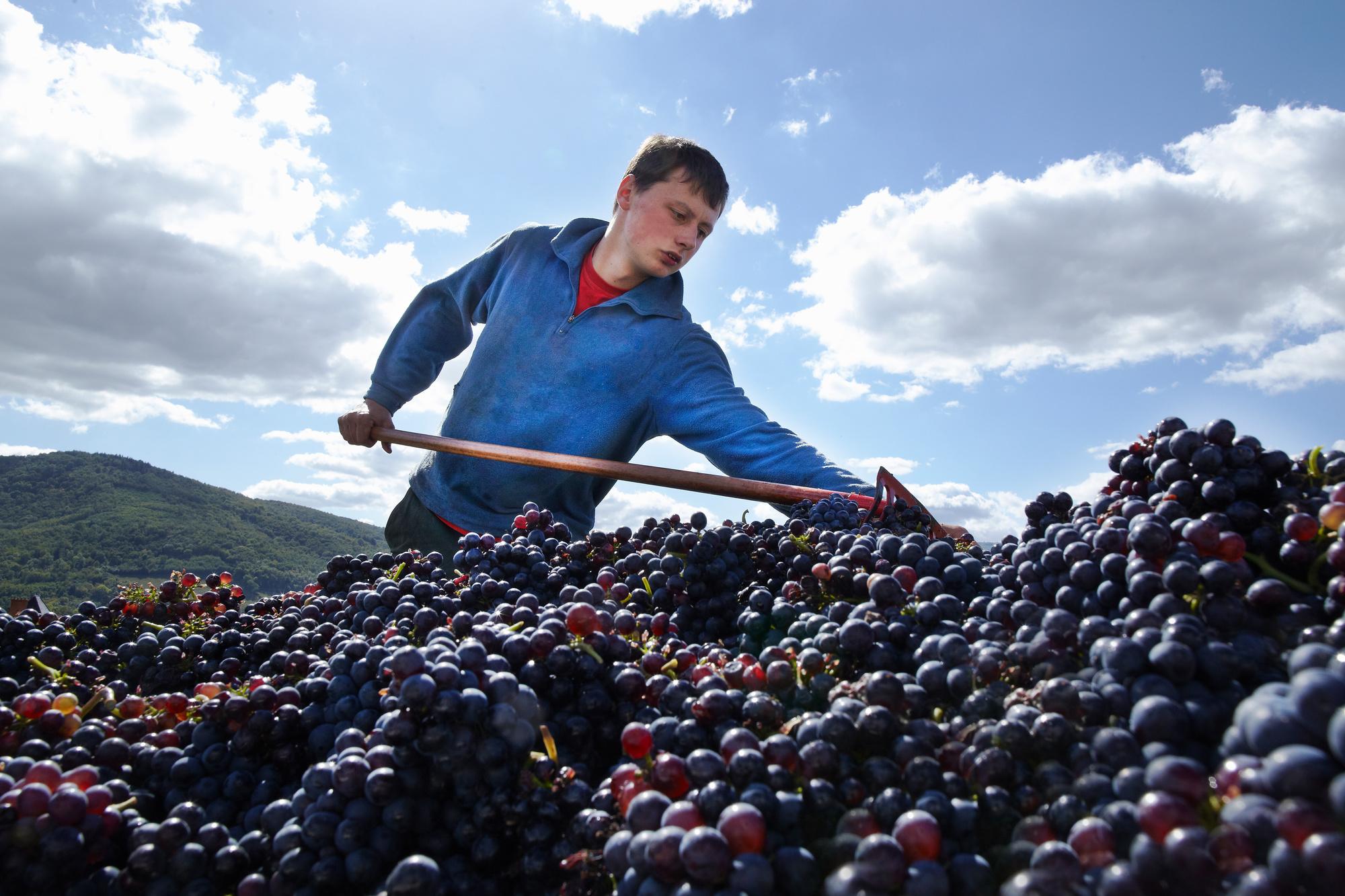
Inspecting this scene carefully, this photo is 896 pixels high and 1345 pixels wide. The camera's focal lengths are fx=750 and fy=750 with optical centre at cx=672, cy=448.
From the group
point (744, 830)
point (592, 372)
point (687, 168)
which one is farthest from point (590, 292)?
point (744, 830)

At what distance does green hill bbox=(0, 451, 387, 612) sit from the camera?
42438mm

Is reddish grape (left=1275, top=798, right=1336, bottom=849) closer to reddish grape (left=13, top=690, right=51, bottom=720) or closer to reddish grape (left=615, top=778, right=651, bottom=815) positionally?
reddish grape (left=615, top=778, right=651, bottom=815)

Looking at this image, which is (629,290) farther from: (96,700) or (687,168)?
(96,700)

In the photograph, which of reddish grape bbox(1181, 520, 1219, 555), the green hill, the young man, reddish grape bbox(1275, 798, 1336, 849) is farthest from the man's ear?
the green hill

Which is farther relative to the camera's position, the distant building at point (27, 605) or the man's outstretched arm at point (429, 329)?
the man's outstretched arm at point (429, 329)

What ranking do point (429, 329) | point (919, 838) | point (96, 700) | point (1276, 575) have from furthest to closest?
point (429, 329)
point (96, 700)
point (1276, 575)
point (919, 838)

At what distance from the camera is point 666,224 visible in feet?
12.2

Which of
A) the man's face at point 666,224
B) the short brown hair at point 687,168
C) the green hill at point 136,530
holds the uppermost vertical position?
the short brown hair at point 687,168

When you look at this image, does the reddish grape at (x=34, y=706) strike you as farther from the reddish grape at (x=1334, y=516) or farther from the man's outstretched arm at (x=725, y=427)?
the man's outstretched arm at (x=725, y=427)

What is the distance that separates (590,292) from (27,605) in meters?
2.65

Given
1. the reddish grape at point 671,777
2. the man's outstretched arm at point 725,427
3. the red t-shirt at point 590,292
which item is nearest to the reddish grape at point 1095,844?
the reddish grape at point 671,777

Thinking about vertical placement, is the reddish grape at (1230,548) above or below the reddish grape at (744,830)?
Answer: above

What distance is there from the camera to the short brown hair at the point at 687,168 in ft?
12.3

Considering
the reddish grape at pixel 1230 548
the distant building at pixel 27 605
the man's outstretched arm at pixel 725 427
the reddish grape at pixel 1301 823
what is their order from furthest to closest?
1. the man's outstretched arm at pixel 725 427
2. the distant building at pixel 27 605
3. the reddish grape at pixel 1230 548
4. the reddish grape at pixel 1301 823
